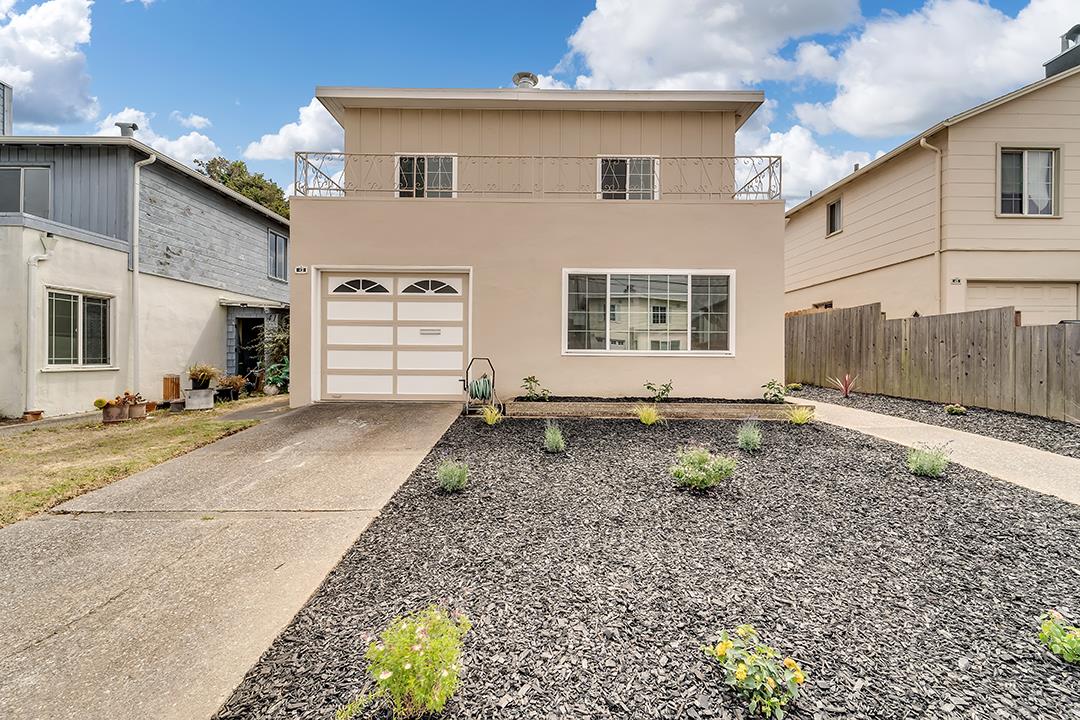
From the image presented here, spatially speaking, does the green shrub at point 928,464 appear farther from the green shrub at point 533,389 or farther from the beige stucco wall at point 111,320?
the beige stucco wall at point 111,320

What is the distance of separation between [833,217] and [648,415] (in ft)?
38.1

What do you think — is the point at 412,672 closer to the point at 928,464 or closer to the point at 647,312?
the point at 928,464

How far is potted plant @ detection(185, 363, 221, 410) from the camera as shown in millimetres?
10073

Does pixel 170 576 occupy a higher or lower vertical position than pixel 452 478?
lower

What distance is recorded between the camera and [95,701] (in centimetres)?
191

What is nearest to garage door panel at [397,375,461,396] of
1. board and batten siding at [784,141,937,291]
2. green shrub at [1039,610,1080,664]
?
green shrub at [1039,610,1080,664]

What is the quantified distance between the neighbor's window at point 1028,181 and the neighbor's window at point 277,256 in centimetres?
1895

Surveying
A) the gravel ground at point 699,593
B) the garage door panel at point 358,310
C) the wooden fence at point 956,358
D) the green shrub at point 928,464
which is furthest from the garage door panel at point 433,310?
the wooden fence at point 956,358

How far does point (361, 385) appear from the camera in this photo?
29.6ft

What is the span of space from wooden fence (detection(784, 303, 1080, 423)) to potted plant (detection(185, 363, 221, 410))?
13.9 meters

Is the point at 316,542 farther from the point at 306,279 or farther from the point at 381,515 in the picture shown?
the point at 306,279

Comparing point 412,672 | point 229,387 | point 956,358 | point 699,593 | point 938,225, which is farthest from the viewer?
point 229,387

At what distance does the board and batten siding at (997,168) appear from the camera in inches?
396

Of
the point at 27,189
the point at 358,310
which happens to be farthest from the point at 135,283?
the point at 358,310
